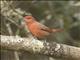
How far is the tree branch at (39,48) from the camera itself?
4426mm

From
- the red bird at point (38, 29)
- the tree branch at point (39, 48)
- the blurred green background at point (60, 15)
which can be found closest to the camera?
the tree branch at point (39, 48)

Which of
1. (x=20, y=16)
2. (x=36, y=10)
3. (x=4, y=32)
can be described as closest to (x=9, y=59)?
(x=4, y=32)

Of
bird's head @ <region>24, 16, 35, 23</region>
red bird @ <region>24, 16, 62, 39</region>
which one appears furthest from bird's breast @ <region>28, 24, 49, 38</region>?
bird's head @ <region>24, 16, 35, 23</region>

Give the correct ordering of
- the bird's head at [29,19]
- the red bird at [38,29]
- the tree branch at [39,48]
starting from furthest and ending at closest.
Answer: the bird's head at [29,19] → the red bird at [38,29] → the tree branch at [39,48]

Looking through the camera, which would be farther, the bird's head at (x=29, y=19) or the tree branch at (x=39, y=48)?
the bird's head at (x=29, y=19)

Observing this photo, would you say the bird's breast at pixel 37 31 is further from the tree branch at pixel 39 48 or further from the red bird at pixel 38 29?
the tree branch at pixel 39 48

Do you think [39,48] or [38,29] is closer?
[39,48]

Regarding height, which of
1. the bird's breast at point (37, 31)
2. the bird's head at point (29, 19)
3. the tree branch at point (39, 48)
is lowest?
the tree branch at point (39, 48)

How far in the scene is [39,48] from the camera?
4492 mm

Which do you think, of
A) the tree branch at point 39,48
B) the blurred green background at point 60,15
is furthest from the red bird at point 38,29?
the blurred green background at point 60,15

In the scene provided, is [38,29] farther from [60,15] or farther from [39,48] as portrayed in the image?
[60,15]

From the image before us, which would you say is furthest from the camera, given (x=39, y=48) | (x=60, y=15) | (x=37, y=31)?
(x=60, y=15)

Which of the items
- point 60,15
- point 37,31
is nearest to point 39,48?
point 37,31

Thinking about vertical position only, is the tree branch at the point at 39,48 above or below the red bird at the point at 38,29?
below
